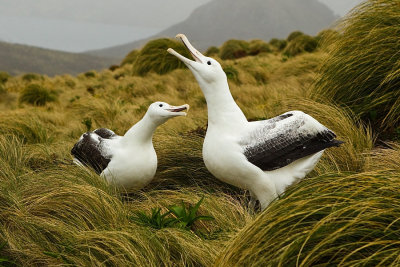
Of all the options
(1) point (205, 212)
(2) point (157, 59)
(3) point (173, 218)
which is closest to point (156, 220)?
(3) point (173, 218)

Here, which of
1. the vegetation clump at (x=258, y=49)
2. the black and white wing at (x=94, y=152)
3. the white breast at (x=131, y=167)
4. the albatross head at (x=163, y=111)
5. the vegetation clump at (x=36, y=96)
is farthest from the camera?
the vegetation clump at (x=258, y=49)

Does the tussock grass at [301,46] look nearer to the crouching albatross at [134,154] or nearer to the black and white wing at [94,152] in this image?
the black and white wing at [94,152]

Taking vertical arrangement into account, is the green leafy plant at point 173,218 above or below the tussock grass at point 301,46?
above

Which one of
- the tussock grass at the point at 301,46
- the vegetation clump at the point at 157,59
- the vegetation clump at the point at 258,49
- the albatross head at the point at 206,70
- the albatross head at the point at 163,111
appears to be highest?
the albatross head at the point at 206,70

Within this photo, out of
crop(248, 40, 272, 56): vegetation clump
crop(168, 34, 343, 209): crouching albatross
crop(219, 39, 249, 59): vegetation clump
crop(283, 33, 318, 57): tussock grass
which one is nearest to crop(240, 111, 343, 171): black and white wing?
crop(168, 34, 343, 209): crouching albatross

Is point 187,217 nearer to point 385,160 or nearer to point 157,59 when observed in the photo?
point 385,160

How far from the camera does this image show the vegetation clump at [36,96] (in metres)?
13.1

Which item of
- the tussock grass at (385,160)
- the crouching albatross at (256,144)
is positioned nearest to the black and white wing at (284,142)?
the crouching albatross at (256,144)

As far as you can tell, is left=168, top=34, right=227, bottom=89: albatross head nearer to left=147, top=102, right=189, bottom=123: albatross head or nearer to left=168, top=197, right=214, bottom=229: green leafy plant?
→ left=147, top=102, right=189, bottom=123: albatross head

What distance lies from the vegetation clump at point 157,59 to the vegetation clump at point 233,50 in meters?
6.60

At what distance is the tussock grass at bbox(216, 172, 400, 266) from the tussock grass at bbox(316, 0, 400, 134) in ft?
7.75

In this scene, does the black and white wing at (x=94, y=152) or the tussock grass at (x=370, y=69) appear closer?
the black and white wing at (x=94, y=152)

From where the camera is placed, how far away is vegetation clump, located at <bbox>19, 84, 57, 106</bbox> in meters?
13.1

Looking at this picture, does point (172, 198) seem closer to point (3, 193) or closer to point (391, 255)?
point (3, 193)
